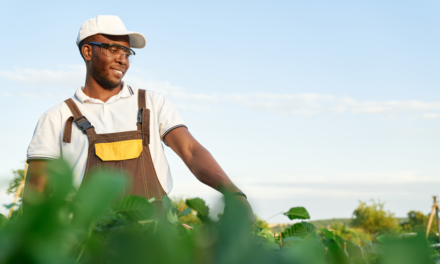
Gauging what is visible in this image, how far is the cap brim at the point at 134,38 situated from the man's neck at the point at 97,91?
41 cm

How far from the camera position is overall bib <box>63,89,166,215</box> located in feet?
9.75

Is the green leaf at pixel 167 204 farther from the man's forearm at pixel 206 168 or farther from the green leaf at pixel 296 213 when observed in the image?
the man's forearm at pixel 206 168

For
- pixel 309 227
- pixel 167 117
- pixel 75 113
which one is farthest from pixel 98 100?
pixel 309 227

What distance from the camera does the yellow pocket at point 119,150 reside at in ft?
9.71

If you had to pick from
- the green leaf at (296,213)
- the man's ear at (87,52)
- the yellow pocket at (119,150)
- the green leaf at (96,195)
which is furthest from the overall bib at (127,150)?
the green leaf at (96,195)

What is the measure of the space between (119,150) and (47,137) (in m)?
0.51

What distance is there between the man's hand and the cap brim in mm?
907

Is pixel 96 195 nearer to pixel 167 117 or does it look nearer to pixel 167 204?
pixel 167 204

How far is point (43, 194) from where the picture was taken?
51 cm

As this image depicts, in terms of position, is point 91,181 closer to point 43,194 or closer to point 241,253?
point 43,194

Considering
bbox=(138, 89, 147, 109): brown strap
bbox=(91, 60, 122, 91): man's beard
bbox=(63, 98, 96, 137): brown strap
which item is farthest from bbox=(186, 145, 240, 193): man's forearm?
bbox=(91, 60, 122, 91): man's beard

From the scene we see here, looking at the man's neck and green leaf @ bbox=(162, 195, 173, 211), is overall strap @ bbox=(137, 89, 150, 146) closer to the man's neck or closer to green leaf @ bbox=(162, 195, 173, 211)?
the man's neck

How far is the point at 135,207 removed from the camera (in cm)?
67

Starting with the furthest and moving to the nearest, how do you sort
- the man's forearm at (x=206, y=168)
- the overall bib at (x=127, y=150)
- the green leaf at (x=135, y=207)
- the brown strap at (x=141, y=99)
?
the brown strap at (x=141, y=99) → the overall bib at (x=127, y=150) → the man's forearm at (x=206, y=168) → the green leaf at (x=135, y=207)
